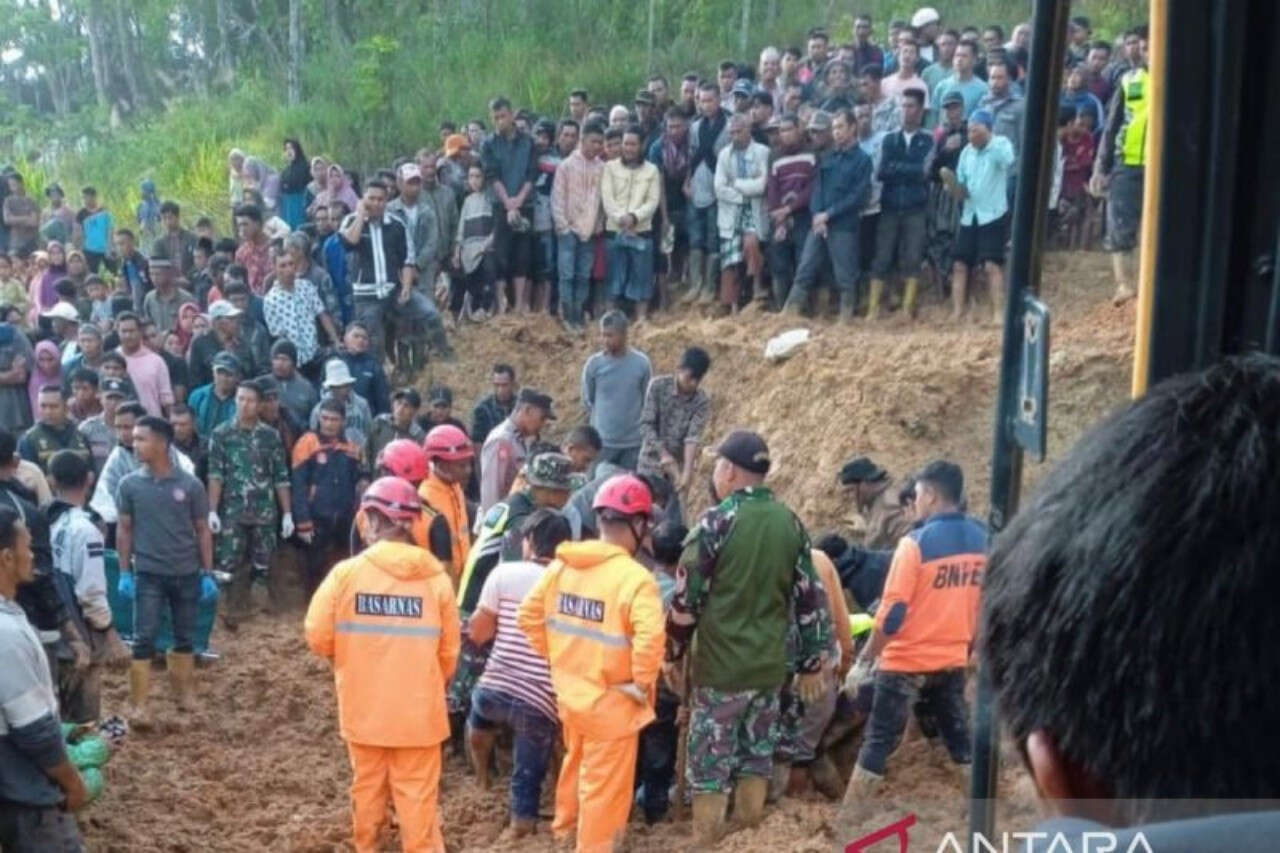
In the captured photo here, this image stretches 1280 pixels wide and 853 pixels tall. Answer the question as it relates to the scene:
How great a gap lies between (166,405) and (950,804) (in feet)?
24.8

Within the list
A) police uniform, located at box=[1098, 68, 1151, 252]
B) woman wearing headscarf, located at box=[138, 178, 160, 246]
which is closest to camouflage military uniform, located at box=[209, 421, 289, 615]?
police uniform, located at box=[1098, 68, 1151, 252]

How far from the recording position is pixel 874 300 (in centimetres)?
1378

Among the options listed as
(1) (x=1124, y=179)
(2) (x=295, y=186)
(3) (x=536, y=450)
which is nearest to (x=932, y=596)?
(1) (x=1124, y=179)

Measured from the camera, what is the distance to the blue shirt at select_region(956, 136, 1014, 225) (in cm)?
1241

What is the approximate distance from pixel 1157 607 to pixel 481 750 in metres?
7.82

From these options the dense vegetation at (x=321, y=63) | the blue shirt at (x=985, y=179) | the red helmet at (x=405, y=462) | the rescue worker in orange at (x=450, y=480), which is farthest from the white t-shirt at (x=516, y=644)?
the dense vegetation at (x=321, y=63)

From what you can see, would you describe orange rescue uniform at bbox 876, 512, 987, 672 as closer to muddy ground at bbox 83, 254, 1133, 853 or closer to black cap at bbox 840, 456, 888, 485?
muddy ground at bbox 83, 254, 1133, 853

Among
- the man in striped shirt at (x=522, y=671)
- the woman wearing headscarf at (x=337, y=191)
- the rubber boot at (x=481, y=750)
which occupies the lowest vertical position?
the rubber boot at (x=481, y=750)

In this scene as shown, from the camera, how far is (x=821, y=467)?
12336 millimetres

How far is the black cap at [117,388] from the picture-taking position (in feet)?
40.1

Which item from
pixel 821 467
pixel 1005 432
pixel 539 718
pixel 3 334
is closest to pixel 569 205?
pixel 821 467

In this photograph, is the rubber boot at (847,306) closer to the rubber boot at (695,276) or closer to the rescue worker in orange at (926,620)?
the rubber boot at (695,276)

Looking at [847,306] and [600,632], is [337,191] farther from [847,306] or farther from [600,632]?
[600,632]

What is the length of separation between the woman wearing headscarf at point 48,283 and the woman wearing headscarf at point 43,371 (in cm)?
294
